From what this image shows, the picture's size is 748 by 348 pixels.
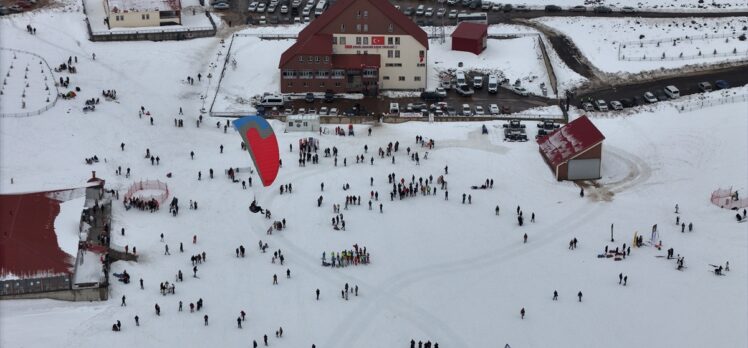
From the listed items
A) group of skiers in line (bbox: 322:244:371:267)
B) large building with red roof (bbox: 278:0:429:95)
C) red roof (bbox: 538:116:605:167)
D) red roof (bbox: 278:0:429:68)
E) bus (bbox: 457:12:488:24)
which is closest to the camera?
group of skiers in line (bbox: 322:244:371:267)

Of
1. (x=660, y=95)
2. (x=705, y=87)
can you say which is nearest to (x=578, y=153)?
(x=660, y=95)

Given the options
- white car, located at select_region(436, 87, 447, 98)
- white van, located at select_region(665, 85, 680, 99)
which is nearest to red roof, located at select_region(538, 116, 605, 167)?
white van, located at select_region(665, 85, 680, 99)

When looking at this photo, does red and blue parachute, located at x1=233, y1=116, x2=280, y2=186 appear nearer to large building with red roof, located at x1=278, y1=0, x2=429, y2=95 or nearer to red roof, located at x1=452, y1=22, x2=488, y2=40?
large building with red roof, located at x1=278, y1=0, x2=429, y2=95

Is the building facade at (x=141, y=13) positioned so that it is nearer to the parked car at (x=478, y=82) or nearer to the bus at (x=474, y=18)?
the bus at (x=474, y=18)

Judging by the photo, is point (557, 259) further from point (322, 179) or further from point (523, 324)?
point (322, 179)

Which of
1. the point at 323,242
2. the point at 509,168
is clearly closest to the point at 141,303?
the point at 323,242

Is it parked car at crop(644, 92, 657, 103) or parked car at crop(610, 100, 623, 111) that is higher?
parked car at crop(644, 92, 657, 103)

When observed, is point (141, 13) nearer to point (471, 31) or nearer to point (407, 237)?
point (471, 31)
